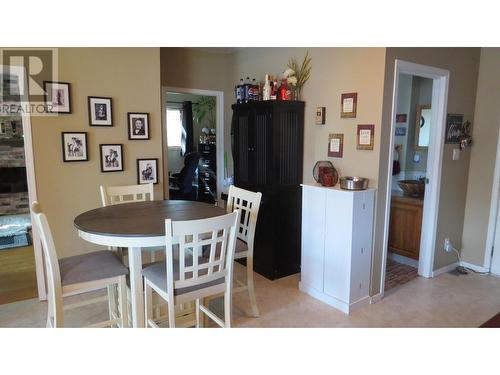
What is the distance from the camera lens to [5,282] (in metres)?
3.30

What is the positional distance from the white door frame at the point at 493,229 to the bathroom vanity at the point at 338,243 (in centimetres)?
169

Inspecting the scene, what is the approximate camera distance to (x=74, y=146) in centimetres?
297

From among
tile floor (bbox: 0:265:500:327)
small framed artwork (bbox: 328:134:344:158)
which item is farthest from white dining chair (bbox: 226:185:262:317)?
small framed artwork (bbox: 328:134:344:158)

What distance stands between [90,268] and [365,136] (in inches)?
89.8

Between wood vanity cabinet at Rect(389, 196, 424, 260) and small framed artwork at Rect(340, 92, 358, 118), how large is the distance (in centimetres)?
141

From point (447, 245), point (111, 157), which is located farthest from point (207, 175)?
point (447, 245)

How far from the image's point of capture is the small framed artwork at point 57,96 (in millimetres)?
2822

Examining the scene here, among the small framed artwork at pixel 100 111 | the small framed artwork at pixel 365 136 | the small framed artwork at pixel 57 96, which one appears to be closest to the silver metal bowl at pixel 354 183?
the small framed artwork at pixel 365 136

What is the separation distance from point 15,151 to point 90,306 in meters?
2.04

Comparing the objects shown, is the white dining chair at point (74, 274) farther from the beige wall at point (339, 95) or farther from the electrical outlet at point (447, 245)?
the electrical outlet at point (447, 245)

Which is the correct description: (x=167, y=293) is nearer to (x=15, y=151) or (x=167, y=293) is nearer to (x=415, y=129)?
(x=15, y=151)
